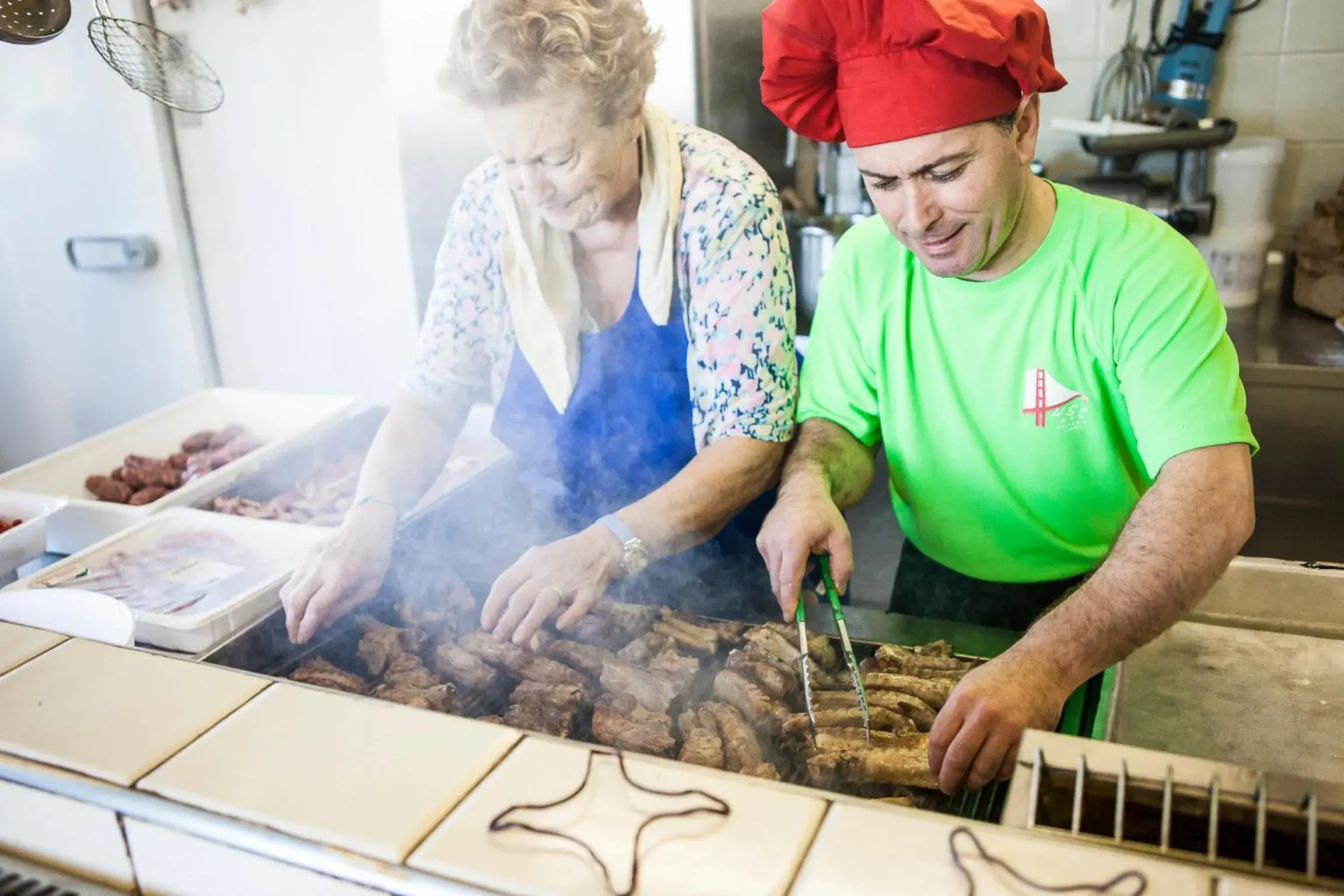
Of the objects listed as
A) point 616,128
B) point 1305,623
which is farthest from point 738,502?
point 1305,623

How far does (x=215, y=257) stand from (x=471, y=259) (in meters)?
0.48

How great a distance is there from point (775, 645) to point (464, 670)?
49cm

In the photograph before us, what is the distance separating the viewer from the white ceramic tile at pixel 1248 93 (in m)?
2.55

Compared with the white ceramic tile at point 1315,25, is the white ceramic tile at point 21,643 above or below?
below

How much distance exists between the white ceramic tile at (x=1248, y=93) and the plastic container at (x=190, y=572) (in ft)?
8.16

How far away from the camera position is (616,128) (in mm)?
1670

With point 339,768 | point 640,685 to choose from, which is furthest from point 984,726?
point 339,768

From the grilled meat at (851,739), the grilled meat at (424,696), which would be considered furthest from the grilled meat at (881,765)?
the grilled meat at (424,696)

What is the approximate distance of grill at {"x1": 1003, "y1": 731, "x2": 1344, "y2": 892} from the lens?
0.79 m

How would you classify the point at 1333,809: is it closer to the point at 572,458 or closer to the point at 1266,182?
the point at 572,458

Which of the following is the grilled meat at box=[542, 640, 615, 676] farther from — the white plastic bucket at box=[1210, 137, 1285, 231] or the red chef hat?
the white plastic bucket at box=[1210, 137, 1285, 231]

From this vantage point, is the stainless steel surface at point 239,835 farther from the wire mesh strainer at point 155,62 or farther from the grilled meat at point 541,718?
the wire mesh strainer at point 155,62

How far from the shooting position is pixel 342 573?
5.42 ft

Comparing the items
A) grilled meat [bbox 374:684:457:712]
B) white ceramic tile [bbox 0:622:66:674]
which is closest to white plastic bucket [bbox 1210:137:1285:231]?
grilled meat [bbox 374:684:457:712]
